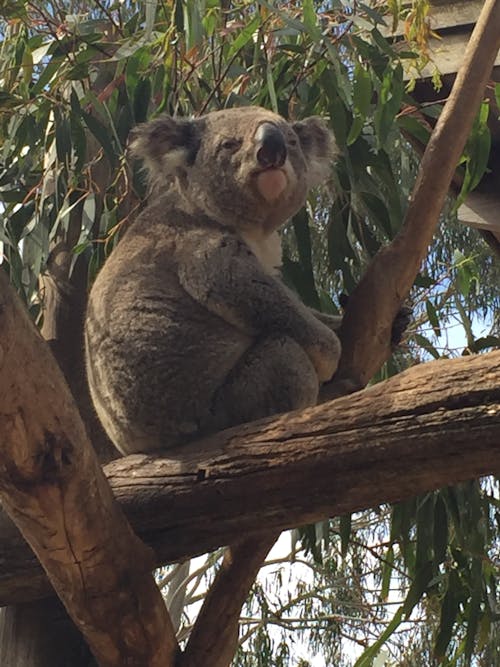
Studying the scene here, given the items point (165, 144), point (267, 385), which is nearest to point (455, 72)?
point (165, 144)

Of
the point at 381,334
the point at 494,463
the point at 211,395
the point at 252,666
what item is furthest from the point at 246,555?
the point at 252,666

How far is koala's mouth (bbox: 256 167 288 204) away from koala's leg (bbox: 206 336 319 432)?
17.8 inches

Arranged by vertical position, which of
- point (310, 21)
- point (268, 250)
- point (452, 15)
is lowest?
point (268, 250)

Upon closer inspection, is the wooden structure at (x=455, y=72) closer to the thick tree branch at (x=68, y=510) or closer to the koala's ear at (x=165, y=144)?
the koala's ear at (x=165, y=144)

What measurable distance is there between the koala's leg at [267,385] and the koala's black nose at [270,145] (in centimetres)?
51

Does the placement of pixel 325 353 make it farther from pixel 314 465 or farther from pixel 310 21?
pixel 310 21

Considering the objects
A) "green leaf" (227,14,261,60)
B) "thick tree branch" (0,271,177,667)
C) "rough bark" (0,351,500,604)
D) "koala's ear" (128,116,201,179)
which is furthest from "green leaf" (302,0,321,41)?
"thick tree branch" (0,271,177,667)

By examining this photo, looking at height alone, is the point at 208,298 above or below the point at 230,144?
below

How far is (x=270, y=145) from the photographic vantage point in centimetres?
266

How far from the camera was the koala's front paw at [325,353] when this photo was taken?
2453mm

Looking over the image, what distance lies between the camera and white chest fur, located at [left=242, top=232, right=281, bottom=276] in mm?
2826

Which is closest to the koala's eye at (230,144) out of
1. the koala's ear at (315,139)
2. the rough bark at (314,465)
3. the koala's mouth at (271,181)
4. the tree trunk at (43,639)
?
the koala's mouth at (271,181)

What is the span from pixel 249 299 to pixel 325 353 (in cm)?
25

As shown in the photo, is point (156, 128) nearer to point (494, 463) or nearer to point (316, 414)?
point (316, 414)
